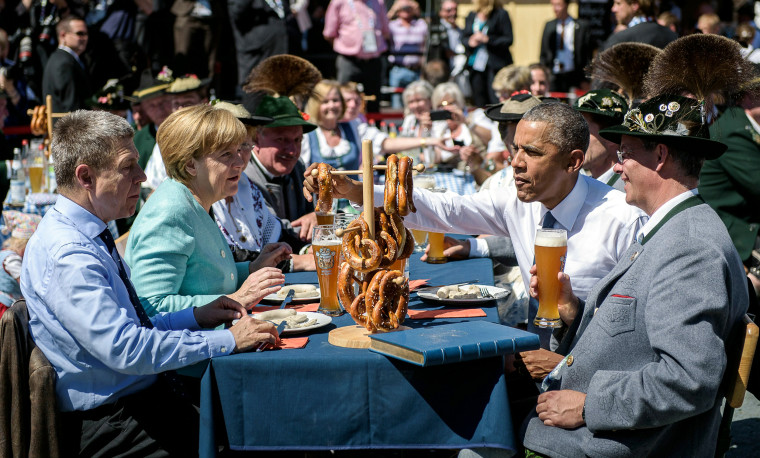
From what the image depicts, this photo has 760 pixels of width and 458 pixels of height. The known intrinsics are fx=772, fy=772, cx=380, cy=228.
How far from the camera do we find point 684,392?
2.48 m

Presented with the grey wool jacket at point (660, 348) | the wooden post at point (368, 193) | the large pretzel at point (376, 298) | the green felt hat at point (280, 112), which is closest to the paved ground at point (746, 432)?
the grey wool jacket at point (660, 348)

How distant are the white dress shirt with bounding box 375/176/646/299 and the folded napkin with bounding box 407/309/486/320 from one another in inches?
27.1

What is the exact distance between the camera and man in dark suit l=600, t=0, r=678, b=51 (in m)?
8.37

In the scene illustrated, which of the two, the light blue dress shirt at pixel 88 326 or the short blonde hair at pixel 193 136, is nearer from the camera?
the light blue dress shirt at pixel 88 326

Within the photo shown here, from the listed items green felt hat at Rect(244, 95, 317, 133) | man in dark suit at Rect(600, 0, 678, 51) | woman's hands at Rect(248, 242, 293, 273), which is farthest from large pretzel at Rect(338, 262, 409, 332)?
man in dark suit at Rect(600, 0, 678, 51)

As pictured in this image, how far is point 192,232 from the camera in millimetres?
3256

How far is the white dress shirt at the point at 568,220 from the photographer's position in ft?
12.1

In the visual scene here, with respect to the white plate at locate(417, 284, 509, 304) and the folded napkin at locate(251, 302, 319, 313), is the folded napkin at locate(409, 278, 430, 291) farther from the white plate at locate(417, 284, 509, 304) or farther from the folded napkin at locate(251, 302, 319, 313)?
the folded napkin at locate(251, 302, 319, 313)

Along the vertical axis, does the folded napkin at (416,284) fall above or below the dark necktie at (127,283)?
below

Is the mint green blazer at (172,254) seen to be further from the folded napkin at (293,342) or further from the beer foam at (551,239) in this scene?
the beer foam at (551,239)

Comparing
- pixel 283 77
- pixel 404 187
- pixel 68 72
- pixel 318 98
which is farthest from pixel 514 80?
pixel 404 187

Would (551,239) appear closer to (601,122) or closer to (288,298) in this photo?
(288,298)

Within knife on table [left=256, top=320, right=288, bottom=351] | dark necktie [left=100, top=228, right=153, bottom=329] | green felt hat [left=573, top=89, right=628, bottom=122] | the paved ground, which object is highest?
green felt hat [left=573, top=89, right=628, bottom=122]

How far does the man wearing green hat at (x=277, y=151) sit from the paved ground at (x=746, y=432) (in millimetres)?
2916
